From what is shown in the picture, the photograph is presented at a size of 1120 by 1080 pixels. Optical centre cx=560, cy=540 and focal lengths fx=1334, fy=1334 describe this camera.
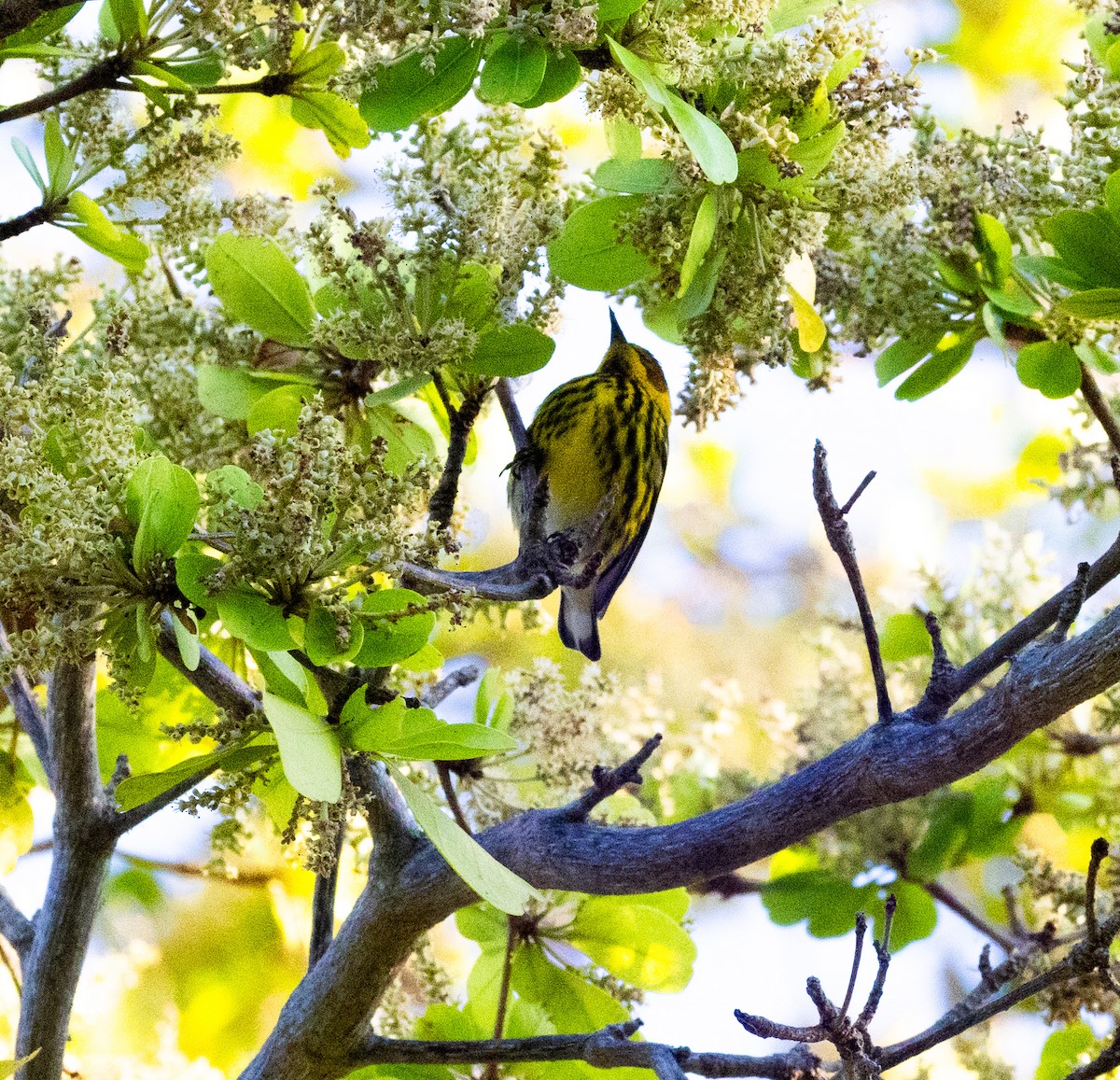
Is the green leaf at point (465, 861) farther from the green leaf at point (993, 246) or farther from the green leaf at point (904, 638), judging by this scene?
the green leaf at point (904, 638)

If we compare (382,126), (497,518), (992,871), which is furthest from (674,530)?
(382,126)

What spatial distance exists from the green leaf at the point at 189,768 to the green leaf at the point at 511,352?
16.6 inches

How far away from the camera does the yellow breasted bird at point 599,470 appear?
221cm

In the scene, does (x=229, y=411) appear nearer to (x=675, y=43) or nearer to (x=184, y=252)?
(x=184, y=252)

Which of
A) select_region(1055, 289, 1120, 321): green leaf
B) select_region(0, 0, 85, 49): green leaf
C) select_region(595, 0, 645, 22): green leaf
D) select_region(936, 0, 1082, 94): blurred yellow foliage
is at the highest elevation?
select_region(936, 0, 1082, 94): blurred yellow foliage

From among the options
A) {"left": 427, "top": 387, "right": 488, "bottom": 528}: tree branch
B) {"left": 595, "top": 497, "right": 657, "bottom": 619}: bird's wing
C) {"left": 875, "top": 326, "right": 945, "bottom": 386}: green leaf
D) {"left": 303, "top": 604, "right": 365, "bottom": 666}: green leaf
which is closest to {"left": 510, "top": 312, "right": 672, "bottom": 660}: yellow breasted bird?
{"left": 595, "top": 497, "right": 657, "bottom": 619}: bird's wing

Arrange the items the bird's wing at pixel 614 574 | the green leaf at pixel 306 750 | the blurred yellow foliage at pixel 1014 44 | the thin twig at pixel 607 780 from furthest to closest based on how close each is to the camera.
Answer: the blurred yellow foliage at pixel 1014 44
the bird's wing at pixel 614 574
the thin twig at pixel 607 780
the green leaf at pixel 306 750

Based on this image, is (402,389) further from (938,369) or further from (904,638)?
(904,638)

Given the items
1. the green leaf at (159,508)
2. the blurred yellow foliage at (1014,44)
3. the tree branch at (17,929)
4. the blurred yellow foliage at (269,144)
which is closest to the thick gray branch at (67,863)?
the tree branch at (17,929)

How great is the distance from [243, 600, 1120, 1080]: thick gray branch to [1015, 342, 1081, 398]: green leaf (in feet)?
0.86

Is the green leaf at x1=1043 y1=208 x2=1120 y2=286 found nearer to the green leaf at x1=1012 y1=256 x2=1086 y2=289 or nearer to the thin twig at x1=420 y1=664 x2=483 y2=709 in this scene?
the green leaf at x1=1012 y1=256 x2=1086 y2=289

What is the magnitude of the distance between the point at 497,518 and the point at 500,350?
2.51m

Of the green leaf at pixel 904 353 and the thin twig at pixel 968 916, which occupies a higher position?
the green leaf at pixel 904 353

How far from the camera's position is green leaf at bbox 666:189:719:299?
111 centimetres
